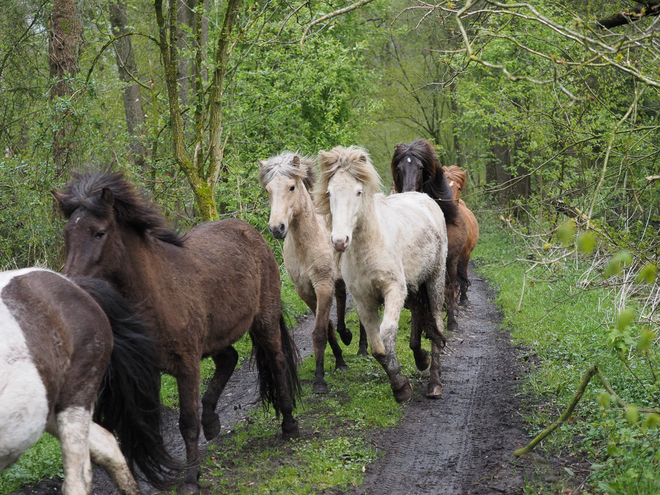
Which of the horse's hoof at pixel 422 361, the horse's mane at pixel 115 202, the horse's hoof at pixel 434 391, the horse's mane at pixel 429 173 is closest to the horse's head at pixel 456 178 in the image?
the horse's mane at pixel 429 173

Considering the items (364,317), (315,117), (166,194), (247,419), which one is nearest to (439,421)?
(364,317)

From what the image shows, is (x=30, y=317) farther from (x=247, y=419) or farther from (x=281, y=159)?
(x=281, y=159)

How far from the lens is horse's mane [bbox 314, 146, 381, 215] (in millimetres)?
6375

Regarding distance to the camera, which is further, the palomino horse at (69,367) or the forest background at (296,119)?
the forest background at (296,119)

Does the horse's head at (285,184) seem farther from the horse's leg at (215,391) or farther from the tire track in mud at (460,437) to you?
the tire track in mud at (460,437)

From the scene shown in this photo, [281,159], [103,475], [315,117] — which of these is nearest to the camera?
[103,475]

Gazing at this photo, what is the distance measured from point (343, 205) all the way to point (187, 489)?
9.56 ft

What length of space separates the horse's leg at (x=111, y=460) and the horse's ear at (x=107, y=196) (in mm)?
1484

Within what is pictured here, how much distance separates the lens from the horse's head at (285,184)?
6883 millimetres

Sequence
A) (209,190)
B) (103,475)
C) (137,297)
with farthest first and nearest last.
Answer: (209,190), (103,475), (137,297)

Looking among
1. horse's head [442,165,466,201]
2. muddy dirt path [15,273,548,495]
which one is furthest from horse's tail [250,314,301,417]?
horse's head [442,165,466,201]

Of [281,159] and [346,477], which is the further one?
[281,159]

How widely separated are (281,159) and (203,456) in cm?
336

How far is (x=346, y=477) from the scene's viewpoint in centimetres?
465
